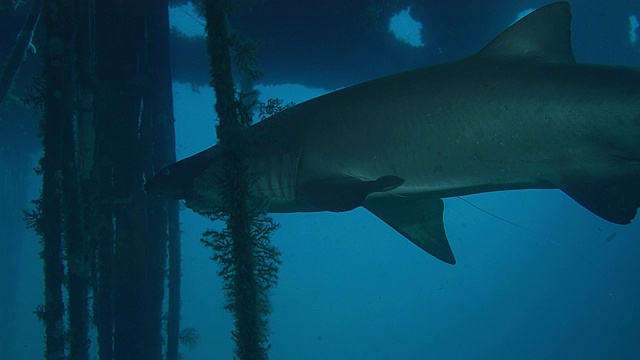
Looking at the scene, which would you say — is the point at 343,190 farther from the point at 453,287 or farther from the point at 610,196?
the point at 453,287

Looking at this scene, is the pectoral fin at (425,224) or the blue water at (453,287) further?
the blue water at (453,287)

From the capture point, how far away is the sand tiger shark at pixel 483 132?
267 centimetres

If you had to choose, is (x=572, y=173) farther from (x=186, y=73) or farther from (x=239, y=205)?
(x=186, y=73)

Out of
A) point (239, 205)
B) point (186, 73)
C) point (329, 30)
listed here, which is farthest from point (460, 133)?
point (186, 73)

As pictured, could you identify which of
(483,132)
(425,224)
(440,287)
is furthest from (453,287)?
(483,132)

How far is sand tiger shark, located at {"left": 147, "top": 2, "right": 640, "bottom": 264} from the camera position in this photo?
267 centimetres

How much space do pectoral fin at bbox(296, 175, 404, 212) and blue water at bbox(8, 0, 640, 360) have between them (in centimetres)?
1117

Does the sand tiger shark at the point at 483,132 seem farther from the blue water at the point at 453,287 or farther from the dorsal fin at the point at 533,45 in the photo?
the blue water at the point at 453,287

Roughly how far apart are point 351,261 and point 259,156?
74764 millimetres

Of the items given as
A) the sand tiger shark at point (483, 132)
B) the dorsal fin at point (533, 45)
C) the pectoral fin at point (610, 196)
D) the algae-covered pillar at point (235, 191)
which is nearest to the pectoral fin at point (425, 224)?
the sand tiger shark at point (483, 132)

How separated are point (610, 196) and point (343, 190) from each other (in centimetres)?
192

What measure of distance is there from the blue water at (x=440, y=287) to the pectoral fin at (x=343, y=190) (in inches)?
440

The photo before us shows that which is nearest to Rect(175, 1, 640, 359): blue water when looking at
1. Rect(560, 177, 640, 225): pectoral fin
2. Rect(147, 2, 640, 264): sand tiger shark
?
Rect(147, 2, 640, 264): sand tiger shark

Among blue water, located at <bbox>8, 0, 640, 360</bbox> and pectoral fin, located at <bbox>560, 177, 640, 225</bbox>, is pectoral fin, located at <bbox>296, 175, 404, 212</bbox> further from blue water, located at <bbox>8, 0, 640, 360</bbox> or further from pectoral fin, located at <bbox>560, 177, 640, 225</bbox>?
blue water, located at <bbox>8, 0, 640, 360</bbox>
